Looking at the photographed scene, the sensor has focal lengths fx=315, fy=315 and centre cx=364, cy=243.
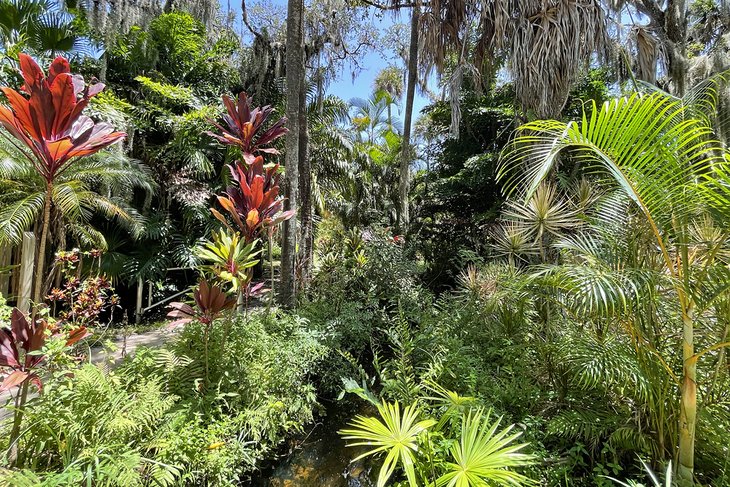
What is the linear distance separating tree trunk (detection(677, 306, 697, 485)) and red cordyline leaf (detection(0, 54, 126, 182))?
3385 millimetres

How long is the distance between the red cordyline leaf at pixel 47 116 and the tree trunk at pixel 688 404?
3.39 meters

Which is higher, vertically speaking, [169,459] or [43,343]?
[43,343]

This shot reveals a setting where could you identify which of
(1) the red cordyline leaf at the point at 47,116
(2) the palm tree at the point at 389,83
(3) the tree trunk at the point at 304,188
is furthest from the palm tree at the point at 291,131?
(2) the palm tree at the point at 389,83

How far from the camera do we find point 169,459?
2.00m

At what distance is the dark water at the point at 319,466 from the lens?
8.77 ft

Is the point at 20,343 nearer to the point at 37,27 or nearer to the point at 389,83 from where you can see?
the point at 37,27

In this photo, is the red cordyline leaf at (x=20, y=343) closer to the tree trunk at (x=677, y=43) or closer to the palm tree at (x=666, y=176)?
the palm tree at (x=666, y=176)

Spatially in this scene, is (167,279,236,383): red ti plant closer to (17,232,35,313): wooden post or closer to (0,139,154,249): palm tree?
(17,232,35,313): wooden post

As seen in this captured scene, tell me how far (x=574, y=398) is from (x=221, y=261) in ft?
10.3

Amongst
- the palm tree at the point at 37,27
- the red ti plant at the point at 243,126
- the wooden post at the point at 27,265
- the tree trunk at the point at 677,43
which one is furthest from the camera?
the tree trunk at the point at 677,43

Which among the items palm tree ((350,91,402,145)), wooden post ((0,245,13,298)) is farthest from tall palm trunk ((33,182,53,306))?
palm tree ((350,91,402,145))

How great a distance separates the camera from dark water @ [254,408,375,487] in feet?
8.77

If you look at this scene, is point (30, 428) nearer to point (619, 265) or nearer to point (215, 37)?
point (619, 265)

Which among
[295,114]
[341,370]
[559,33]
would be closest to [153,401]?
[341,370]
